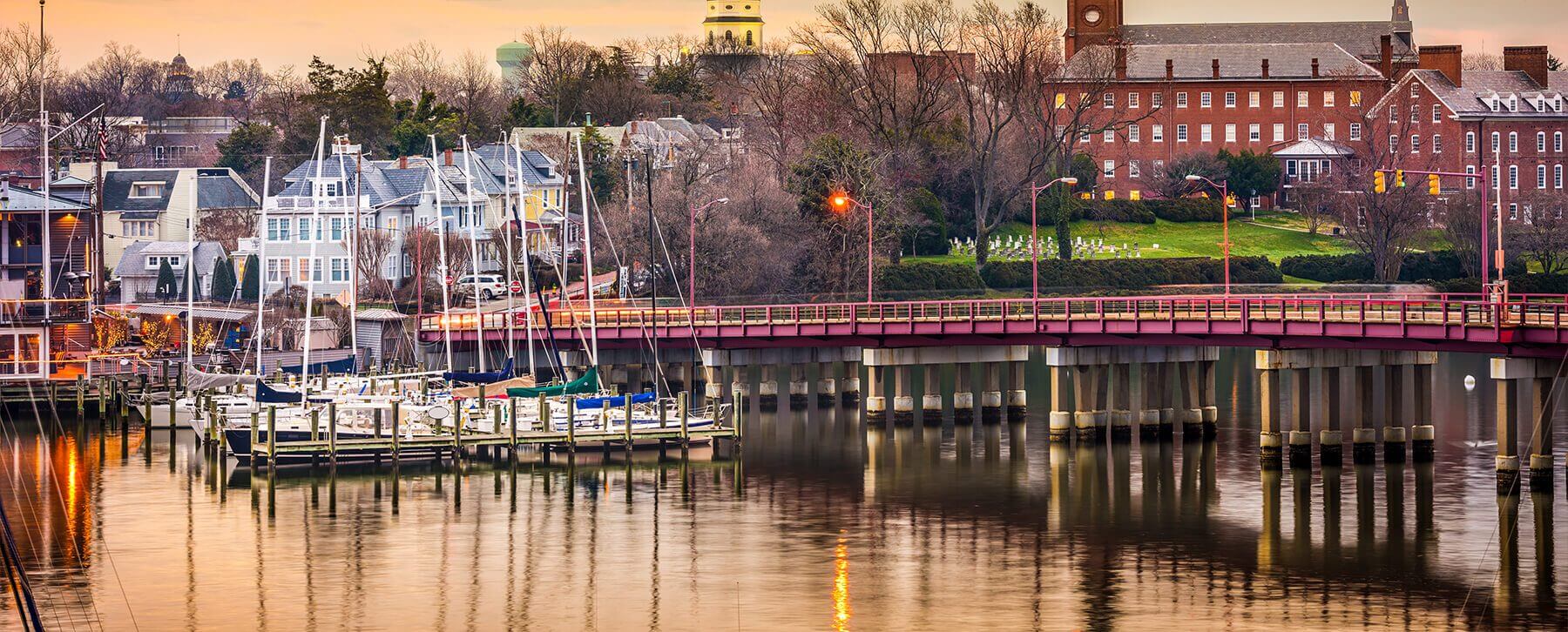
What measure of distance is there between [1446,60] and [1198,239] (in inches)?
1239

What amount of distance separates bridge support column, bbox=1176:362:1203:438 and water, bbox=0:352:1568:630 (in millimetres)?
655

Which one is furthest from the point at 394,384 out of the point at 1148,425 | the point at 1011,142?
the point at 1011,142

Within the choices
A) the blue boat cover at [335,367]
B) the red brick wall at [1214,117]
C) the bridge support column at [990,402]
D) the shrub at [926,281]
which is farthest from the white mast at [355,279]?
the red brick wall at [1214,117]

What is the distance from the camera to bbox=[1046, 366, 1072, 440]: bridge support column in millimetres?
81000

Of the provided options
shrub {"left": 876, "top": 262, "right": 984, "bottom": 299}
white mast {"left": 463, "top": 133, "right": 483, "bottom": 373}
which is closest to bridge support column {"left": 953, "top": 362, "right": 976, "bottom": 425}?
white mast {"left": 463, "top": 133, "right": 483, "bottom": 373}

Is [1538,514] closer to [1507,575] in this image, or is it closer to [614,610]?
[1507,575]

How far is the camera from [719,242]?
12275 cm

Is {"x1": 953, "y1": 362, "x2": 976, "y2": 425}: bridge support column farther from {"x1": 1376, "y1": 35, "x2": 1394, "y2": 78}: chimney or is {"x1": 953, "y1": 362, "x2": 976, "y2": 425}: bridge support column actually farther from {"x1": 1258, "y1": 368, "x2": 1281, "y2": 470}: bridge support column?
{"x1": 1376, "y1": 35, "x2": 1394, "y2": 78}: chimney

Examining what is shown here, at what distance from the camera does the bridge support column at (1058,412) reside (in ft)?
266

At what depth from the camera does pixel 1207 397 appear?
82.2m

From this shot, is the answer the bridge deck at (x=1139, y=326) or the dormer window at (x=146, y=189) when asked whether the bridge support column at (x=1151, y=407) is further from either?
the dormer window at (x=146, y=189)

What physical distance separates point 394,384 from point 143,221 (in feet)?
225

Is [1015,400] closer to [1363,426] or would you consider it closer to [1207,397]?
[1207,397]

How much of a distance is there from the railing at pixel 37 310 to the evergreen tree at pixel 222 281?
32459 mm
